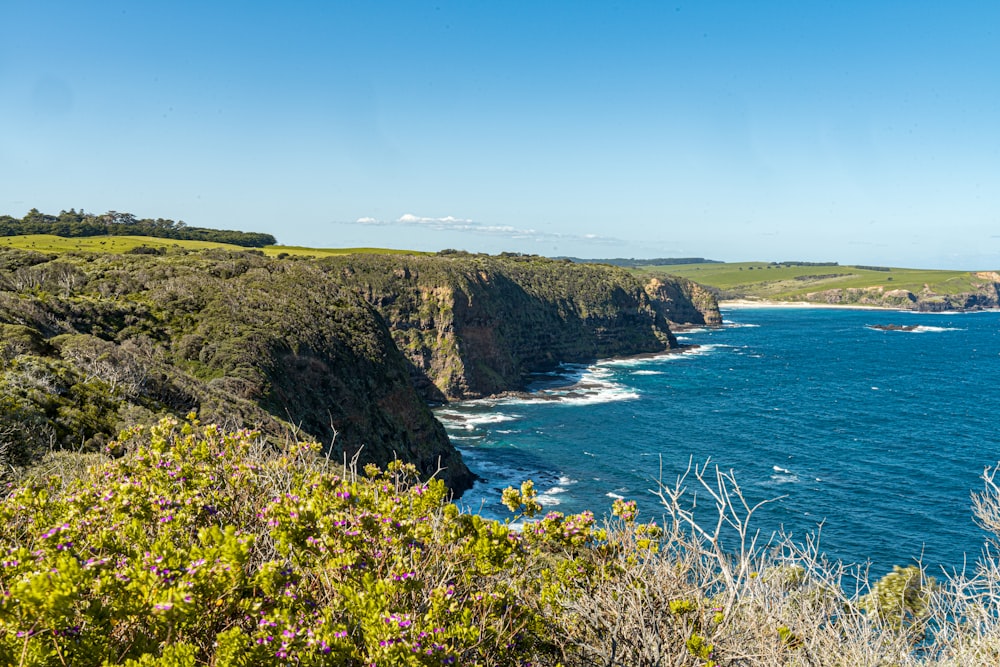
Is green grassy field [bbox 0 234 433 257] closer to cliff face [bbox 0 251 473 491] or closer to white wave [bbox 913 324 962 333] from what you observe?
cliff face [bbox 0 251 473 491]

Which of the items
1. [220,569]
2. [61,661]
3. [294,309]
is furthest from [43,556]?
[294,309]

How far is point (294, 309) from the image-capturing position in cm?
5612

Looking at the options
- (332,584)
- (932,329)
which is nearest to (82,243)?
(332,584)

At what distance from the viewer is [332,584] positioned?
22.3 feet

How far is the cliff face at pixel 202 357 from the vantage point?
2369 cm

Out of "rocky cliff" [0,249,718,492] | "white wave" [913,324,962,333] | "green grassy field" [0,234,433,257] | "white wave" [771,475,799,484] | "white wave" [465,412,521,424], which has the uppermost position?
"green grassy field" [0,234,433,257]

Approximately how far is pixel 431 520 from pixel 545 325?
120 metres

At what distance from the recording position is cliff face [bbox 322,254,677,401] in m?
99.5

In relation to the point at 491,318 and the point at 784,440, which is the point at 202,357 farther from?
the point at 491,318

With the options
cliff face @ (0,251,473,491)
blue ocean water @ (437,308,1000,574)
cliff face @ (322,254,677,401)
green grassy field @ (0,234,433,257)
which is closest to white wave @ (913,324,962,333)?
blue ocean water @ (437,308,1000,574)

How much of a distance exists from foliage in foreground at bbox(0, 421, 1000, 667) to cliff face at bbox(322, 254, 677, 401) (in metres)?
85.8

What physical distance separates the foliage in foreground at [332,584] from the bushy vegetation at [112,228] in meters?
119

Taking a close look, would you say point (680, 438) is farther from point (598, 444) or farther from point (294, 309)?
point (294, 309)

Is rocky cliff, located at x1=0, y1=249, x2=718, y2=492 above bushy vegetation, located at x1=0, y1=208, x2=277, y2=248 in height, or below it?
below
